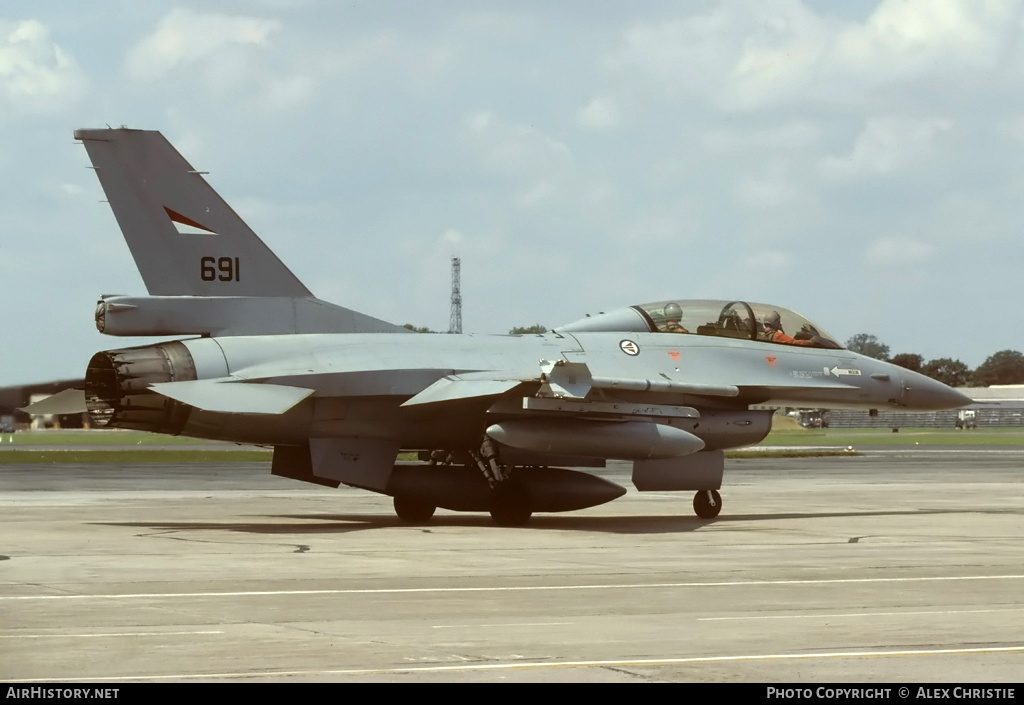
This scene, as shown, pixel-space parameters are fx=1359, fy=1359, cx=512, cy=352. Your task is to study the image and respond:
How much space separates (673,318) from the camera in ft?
76.8

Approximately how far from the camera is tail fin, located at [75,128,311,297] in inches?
829

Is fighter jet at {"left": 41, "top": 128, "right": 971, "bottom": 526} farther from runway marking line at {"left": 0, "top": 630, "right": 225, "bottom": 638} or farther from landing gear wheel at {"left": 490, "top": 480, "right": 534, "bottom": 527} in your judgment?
runway marking line at {"left": 0, "top": 630, "right": 225, "bottom": 638}

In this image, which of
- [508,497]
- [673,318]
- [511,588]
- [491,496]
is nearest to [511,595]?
[511,588]

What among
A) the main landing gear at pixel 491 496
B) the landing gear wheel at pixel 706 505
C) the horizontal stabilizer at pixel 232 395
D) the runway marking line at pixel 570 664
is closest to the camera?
the runway marking line at pixel 570 664

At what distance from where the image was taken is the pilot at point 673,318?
23281 millimetres

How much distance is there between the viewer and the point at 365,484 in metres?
21.2

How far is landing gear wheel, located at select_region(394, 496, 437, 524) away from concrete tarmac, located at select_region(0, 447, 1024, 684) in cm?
37

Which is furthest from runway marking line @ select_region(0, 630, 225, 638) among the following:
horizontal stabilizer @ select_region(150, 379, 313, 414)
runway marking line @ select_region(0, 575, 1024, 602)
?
horizontal stabilizer @ select_region(150, 379, 313, 414)

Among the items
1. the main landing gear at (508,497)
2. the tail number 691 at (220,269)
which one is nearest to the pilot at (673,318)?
the main landing gear at (508,497)

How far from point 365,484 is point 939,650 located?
13.1m

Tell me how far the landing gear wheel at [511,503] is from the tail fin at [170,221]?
15.5ft

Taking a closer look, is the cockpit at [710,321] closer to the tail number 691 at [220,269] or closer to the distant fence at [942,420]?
the tail number 691 at [220,269]

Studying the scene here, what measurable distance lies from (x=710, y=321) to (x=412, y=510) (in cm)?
608

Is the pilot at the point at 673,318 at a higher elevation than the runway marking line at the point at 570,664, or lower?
higher
